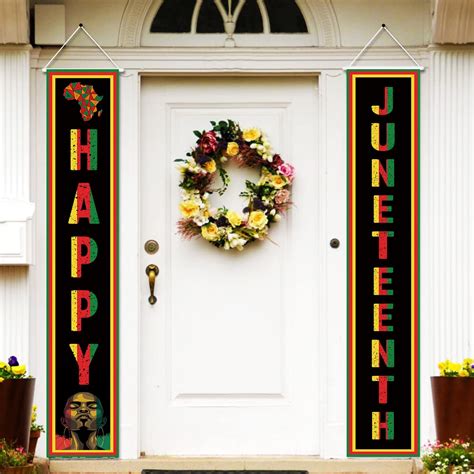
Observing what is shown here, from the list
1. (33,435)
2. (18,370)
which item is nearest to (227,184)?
(18,370)

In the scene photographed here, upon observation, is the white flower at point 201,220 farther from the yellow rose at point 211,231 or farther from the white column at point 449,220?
the white column at point 449,220

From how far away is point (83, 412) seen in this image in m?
8.04

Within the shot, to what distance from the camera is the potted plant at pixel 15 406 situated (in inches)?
283

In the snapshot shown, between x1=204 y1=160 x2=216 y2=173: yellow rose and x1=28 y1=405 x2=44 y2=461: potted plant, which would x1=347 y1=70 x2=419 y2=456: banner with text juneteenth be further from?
x1=28 y1=405 x2=44 y2=461: potted plant

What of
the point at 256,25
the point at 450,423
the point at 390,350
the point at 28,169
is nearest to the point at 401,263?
the point at 390,350

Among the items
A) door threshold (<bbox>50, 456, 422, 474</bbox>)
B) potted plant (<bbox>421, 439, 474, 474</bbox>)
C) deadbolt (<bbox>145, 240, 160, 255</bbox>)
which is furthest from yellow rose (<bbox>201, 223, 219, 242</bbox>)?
potted plant (<bbox>421, 439, 474, 474</bbox>)

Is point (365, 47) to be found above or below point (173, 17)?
below

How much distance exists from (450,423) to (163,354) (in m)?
1.76

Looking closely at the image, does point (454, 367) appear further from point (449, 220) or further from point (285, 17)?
point (285, 17)

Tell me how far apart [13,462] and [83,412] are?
3.54 ft

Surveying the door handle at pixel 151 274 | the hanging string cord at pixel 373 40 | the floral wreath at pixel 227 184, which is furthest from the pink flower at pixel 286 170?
the door handle at pixel 151 274

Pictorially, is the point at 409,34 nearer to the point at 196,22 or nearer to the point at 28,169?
the point at 196,22

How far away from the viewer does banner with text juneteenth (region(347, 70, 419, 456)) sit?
8070 mm

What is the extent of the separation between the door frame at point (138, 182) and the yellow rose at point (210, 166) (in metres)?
0.40
